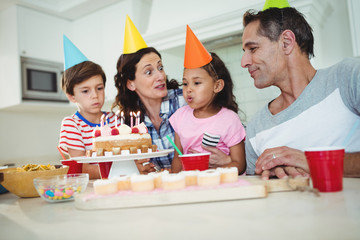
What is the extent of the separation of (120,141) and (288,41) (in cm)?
88

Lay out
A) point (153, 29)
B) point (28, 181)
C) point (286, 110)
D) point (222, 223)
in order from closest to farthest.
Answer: point (222, 223) → point (28, 181) → point (286, 110) → point (153, 29)

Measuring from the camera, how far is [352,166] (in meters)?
1.03

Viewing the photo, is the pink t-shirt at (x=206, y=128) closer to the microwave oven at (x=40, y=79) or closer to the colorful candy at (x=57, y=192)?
the colorful candy at (x=57, y=192)

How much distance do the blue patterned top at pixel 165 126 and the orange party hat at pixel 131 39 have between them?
36cm

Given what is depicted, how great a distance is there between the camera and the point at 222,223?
0.59 meters

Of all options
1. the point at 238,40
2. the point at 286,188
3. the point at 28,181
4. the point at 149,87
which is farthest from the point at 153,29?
the point at 286,188

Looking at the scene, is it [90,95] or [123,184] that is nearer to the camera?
[123,184]

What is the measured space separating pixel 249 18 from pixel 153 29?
68.7 inches

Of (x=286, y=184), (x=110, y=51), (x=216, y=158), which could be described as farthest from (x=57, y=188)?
(x=110, y=51)

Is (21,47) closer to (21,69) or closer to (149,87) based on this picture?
(21,69)

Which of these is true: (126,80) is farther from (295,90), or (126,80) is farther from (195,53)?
(295,90)

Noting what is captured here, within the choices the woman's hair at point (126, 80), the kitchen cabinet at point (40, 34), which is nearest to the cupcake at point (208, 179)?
the woman's hair at point (126, 80)

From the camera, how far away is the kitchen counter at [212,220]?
0.53 metres

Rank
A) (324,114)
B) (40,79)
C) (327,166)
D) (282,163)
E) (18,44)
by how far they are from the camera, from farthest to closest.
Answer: (40,79)
(18,44)
(324,114)
(282,163)
(327,166)
